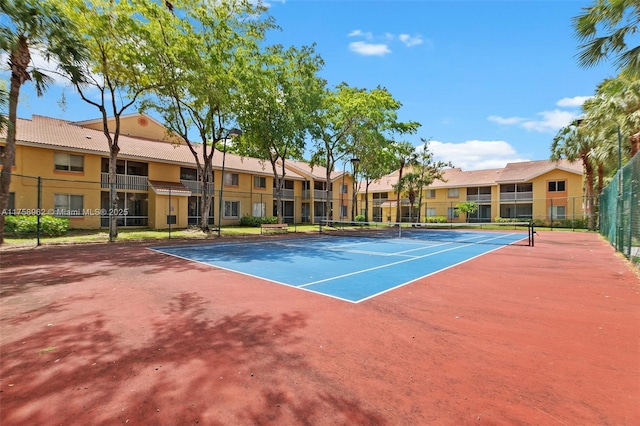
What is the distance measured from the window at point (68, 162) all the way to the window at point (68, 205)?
2.02 meters

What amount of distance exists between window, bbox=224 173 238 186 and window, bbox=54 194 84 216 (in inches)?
499

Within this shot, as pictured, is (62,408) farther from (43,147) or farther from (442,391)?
(43,147)

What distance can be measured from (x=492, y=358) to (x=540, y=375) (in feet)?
1.83

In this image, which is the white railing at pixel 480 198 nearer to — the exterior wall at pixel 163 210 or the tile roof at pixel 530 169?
the tile roof at pixel 530 169

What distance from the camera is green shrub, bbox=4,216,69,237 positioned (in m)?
17.6

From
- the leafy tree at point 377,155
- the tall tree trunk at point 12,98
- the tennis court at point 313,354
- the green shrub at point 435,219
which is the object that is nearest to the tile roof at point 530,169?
the green shrub at point 435,219

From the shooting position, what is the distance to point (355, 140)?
1188 inches

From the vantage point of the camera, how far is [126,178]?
26234mm

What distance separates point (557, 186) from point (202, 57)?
4328cm

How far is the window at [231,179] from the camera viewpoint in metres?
33.6

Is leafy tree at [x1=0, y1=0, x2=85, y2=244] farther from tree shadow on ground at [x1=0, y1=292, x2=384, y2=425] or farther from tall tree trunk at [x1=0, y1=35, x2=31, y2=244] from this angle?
tree shadow on ground at [x1=0, y1=292, x2=384, y2=425]

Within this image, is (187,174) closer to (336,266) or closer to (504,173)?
(336,266)

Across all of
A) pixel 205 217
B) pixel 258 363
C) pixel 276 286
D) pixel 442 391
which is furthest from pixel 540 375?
pixel 205 217

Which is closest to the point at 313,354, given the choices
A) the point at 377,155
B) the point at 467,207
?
the point at 377,155
